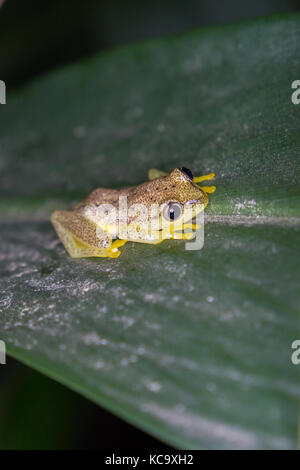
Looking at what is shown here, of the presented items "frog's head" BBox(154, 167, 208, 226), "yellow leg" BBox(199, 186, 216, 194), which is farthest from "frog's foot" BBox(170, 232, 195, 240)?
"yellow leg" BBox(199, 186, 216, 194)

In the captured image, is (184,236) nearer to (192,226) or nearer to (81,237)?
(192,226)

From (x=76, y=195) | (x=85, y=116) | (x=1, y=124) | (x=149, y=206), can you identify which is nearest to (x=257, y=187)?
(x=149, y=206)

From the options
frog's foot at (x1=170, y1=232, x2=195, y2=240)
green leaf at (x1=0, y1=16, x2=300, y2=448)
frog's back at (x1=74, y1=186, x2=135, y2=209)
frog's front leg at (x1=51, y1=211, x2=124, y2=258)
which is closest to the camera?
green leaf at (x1=0, y1=16, x2=300, y2=448)

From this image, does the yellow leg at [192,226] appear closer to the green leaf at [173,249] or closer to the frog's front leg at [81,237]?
the green leaf at [173,249]

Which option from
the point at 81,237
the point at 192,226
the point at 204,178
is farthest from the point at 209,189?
the point at 81,237

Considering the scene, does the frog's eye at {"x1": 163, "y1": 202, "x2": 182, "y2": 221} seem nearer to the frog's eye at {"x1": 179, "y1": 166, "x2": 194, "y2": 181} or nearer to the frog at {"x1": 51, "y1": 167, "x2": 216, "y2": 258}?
→ the frog at {"x1": 51, "y1": 167, "x2": 216, "y2": 258}

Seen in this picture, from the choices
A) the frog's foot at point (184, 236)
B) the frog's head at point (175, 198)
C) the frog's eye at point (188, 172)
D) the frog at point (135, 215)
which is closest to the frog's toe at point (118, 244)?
the frog at point (135, 215)

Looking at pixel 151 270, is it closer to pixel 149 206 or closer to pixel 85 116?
pixel 149 206

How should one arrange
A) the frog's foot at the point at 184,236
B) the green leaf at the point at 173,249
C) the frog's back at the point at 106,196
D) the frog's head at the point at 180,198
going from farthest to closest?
1. the frog's back at the point at 106,196
2. the frog's head at the point at 180,198
3. the frog's foot at the point at 184,236
4. the green leaf at the point at 173,249
